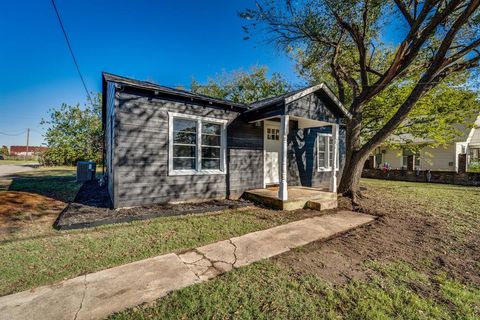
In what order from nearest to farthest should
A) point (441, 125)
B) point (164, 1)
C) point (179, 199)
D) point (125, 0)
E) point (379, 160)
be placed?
point (179, 199) < point (125, 0) < point (164, 1) < point (441, 125) < point (379, 160)

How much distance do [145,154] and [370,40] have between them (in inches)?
405

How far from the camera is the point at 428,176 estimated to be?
45.2 feet

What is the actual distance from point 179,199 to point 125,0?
8076 millimetres

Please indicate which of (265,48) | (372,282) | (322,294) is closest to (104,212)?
(322,294)

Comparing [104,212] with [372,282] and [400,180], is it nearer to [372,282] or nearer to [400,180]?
[372,282]

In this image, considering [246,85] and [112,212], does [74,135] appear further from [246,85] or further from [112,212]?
[112,212]

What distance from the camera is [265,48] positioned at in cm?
1025

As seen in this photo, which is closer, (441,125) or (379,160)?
(441,125)

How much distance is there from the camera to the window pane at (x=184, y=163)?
260 inches

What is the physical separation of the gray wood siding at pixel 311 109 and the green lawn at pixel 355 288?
413 centimetres

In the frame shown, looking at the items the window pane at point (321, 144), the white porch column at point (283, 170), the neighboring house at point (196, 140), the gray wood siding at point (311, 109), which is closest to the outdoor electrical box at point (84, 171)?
the neighboring house at point (196, 140)

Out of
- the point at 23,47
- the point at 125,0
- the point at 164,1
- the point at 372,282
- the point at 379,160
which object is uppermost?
the point at 164,1

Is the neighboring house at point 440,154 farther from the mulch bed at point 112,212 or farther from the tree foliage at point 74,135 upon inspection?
the tree foliage at point 74,135

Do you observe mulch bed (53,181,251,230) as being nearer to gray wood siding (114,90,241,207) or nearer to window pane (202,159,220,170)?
gray wood siding (114,90,241,207)
